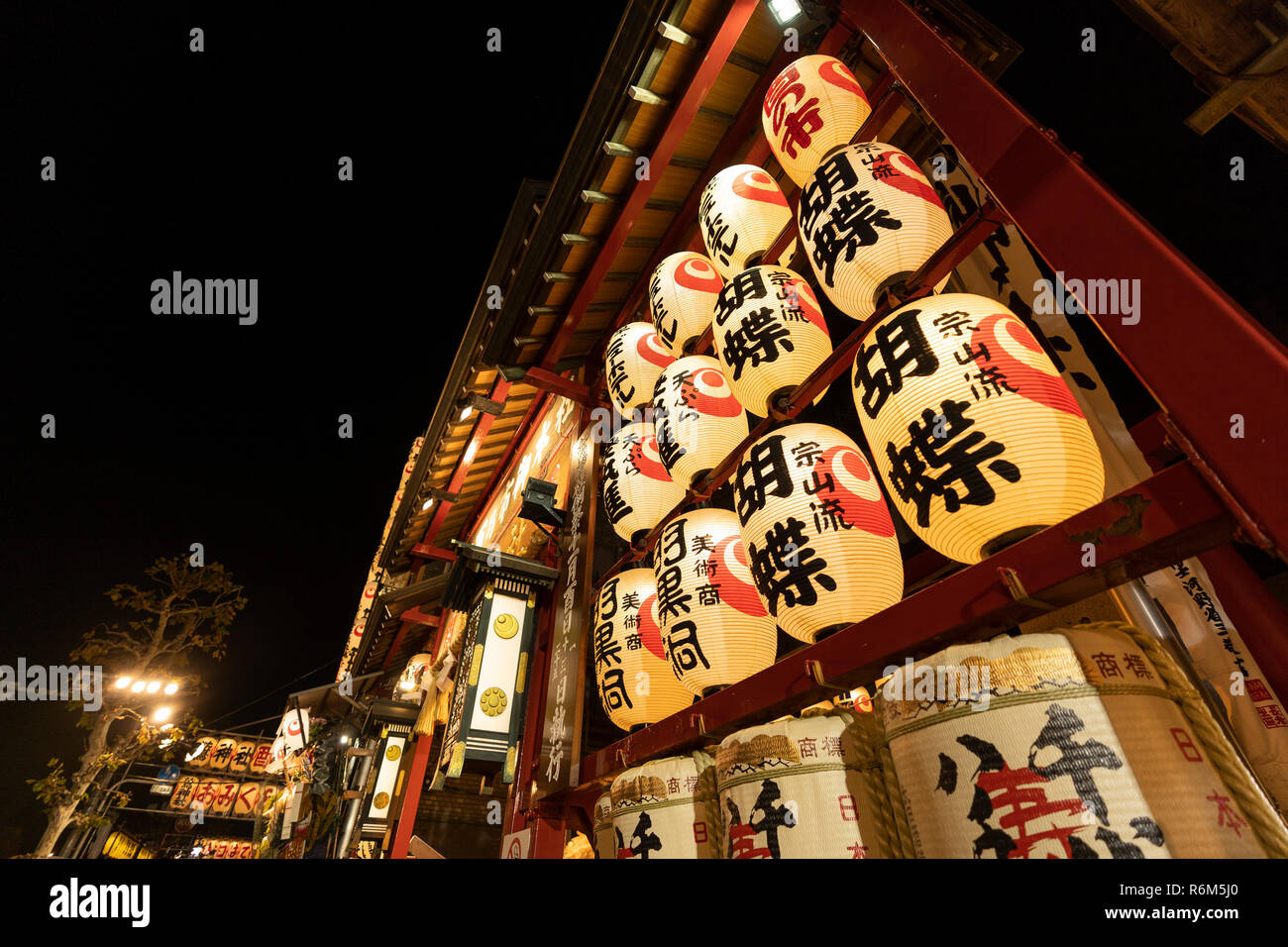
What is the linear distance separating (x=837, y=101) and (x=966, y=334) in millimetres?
2759

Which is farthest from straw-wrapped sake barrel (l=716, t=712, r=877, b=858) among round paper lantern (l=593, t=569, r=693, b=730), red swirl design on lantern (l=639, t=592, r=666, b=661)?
red swirl design on lantern (l=639, t=592, r=666, b=661)

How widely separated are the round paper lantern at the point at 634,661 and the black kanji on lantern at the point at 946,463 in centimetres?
258

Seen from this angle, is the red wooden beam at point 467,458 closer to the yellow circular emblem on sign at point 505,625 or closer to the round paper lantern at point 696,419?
the yellow circular emblem on sign at point 505,625

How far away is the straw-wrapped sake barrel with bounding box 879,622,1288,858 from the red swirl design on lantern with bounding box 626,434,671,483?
358cm

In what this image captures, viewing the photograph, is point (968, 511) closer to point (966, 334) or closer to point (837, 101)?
point (966, 334)

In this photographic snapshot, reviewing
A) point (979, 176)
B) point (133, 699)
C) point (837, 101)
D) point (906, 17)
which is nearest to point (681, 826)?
point (979, 176)

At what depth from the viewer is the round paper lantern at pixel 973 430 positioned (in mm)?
2479

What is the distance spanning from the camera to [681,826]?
3.35m

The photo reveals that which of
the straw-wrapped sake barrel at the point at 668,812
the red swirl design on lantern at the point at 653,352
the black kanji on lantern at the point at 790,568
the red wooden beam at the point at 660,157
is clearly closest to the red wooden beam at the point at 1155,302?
the black kanji on lantern at the point at 790,568

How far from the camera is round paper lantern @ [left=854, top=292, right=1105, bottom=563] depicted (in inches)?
97.6

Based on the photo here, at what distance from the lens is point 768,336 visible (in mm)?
4266

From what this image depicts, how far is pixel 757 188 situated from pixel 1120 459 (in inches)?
142

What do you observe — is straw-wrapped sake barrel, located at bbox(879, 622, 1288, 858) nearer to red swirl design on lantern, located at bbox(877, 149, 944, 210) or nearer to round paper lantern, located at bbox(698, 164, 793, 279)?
red swirl design on lantern, located at bbox(877, 149, 944, 210)

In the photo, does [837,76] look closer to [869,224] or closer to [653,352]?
[869,224]
